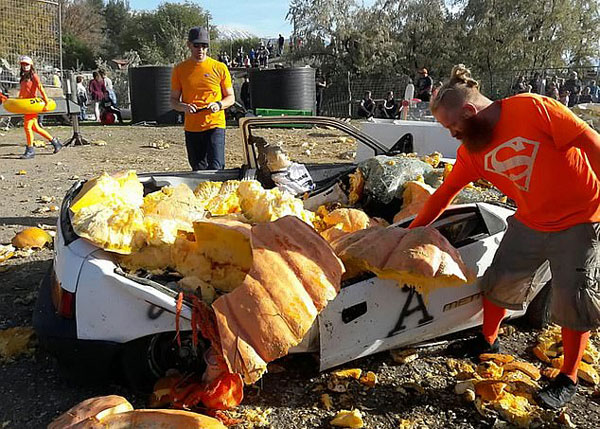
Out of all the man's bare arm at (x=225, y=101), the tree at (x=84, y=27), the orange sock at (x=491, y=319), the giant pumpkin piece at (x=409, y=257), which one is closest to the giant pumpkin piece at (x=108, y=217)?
the giant pumpkin piece at (x=409, y=257)

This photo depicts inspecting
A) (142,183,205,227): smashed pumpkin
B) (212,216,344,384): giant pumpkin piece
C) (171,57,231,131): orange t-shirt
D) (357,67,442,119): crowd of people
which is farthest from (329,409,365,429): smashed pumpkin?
(357,67,442,119): crowd of people

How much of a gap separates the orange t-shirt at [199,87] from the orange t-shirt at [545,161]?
12.6ft

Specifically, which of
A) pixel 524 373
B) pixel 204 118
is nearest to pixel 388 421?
pixel 524 373

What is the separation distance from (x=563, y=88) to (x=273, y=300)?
24240 mm

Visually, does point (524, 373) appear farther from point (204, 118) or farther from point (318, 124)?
point (204, 118)

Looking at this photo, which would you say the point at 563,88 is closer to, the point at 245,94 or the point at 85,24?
the point at 245,94

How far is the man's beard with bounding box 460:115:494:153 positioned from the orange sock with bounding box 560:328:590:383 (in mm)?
1134

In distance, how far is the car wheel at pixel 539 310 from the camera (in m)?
3.83

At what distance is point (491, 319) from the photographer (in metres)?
3.49

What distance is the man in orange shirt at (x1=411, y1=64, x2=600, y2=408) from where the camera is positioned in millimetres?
2826

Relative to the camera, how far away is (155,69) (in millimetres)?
21391

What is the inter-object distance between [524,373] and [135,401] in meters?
2.31

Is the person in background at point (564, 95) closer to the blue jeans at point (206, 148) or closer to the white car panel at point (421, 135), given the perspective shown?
the white car panel at point (421, 135)

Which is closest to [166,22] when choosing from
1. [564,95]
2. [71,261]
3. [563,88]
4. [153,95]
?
[153,95]
